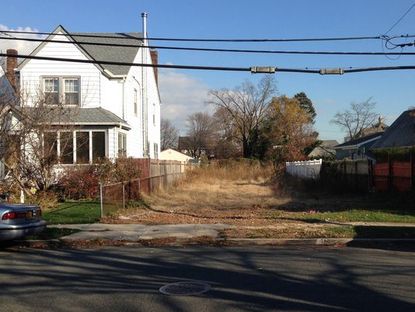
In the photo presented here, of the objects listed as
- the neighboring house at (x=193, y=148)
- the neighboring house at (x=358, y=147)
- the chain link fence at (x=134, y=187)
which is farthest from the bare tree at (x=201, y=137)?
the chain link fence at (x=134, y=187)

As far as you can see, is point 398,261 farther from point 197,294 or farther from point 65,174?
point 65,174

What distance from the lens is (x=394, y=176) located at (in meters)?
27.3

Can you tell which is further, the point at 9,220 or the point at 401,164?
the point at 401,164

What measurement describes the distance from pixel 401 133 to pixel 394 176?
61.6 feet

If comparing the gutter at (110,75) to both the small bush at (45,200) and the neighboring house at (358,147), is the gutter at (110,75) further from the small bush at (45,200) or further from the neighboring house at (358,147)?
the neighboring house at (358,147)

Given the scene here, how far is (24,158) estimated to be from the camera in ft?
75.8

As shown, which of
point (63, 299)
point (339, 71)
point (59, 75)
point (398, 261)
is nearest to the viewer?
point (63, 299)

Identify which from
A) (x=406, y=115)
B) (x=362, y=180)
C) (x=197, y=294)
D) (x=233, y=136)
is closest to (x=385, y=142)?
(x=406, y=115)

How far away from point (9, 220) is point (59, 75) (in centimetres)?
1780

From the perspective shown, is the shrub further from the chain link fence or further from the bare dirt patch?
the bare dirt patch

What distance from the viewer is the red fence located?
82.9 ft

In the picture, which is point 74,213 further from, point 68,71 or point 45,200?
point 68,71

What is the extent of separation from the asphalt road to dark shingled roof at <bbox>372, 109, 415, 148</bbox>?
32.4 metres

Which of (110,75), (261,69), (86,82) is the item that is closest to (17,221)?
(261,69)
